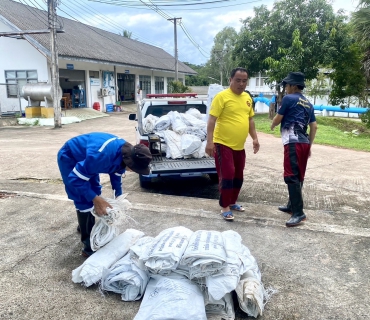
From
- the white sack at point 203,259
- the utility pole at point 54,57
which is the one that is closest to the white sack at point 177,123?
the white sack at point 203,259

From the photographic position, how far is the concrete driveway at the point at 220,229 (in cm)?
262

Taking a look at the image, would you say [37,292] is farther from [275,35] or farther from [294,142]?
[275,35]

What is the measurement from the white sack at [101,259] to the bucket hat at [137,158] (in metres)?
0.76

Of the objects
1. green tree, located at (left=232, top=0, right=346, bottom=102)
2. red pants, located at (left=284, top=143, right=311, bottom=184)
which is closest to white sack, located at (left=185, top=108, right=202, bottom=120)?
red pants, located at (left=284, top=143, right=311, bottom=184)

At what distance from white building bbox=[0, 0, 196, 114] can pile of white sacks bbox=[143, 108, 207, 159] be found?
12.8 meters

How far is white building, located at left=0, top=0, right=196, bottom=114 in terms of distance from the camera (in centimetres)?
1842

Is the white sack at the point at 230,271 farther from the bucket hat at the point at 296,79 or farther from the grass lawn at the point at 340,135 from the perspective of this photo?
the grass lawn at the point at 340,135

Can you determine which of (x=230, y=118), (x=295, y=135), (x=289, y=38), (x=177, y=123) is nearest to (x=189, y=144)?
(x=177, y=123)

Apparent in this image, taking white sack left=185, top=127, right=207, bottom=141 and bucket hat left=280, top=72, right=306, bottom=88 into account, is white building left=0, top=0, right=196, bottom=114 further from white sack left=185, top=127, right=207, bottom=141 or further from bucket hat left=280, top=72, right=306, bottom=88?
bucket hat left=280, top=72, right=306, bottom=88

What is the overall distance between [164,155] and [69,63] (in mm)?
16658

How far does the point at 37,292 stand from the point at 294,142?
122 inches

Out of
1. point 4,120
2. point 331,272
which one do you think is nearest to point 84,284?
point 331,272

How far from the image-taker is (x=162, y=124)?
6430mm

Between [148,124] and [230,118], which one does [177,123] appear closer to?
[148,124]
